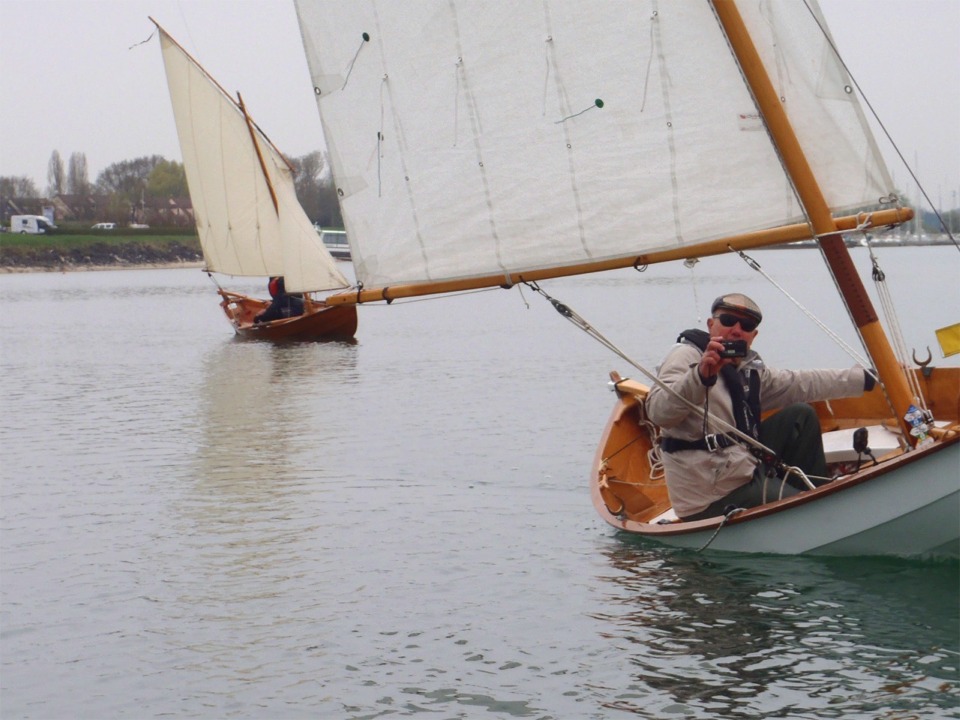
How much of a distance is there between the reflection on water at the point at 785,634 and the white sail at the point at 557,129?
2.76m

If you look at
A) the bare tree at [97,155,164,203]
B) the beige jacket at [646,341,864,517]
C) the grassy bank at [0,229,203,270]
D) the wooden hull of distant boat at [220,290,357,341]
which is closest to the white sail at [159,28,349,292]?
the wooden hull of distant boat at [220,290,357,341]

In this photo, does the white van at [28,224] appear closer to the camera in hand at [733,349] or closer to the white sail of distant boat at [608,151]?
the white sail of distant boat at [608,151]

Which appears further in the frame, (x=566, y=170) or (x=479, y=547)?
(x=479, y=547)

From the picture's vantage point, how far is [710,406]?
10359 millimetres

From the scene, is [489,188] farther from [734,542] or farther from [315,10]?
[734,542]

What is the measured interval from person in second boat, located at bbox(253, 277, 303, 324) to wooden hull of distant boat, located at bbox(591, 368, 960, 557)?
3054 cm

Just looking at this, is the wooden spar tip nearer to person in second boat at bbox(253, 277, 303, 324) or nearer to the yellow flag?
the yellow flag

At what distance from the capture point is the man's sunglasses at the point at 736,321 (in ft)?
32.8

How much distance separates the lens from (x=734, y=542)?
10836 millimetres

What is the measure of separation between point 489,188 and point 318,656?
3.88 meters

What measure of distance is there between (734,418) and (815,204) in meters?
1.77

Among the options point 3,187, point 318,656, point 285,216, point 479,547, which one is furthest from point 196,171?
point 3,187

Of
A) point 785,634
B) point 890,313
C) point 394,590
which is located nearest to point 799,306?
point 890,313

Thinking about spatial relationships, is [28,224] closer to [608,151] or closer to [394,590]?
[394,590]
